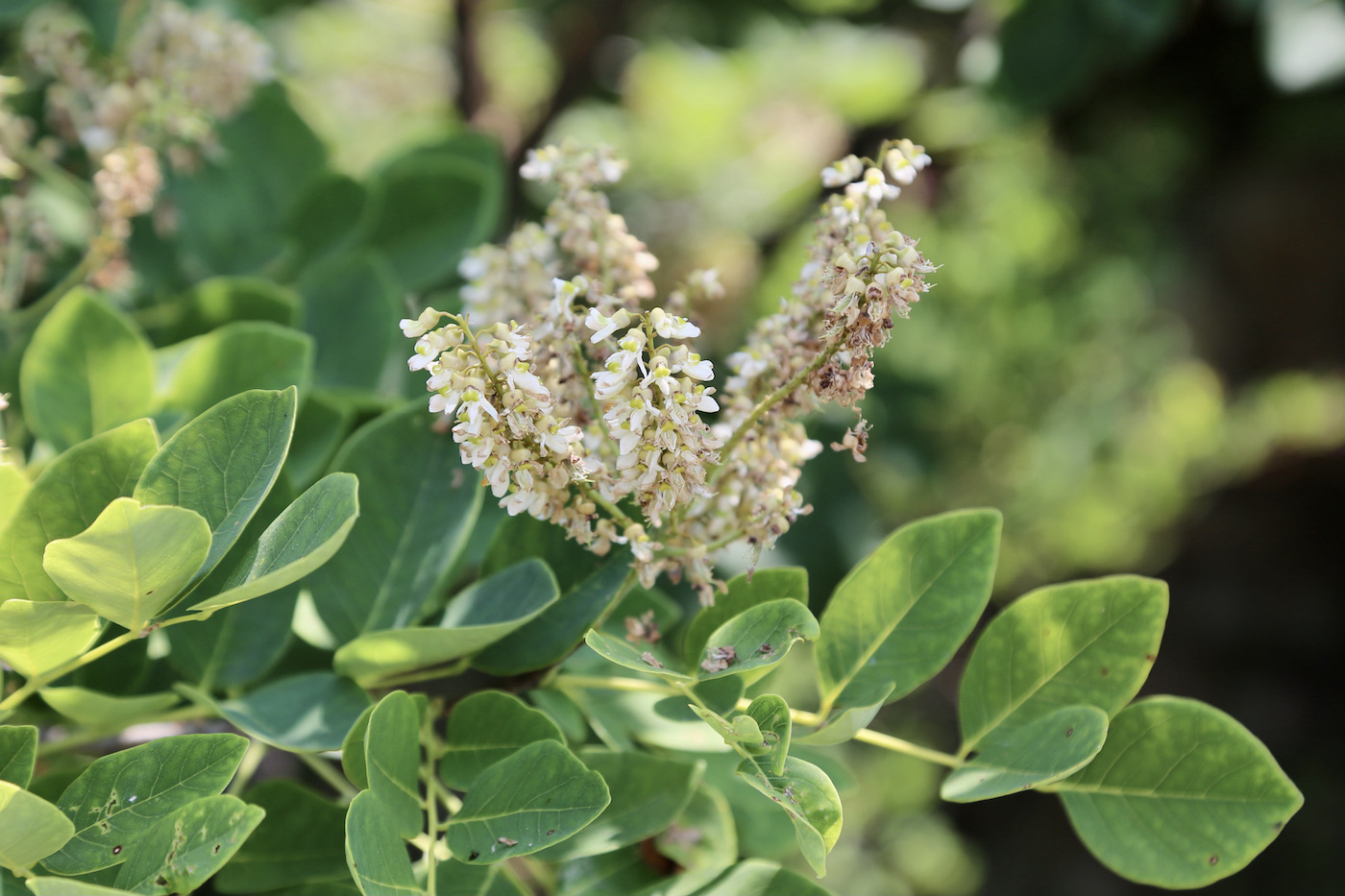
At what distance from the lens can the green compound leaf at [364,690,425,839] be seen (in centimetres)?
37

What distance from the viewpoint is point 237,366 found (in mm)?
526

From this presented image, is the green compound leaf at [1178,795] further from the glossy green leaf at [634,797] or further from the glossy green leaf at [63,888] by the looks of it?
the glossy green leaf at [63,888]

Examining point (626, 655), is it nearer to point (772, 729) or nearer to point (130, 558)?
point (772, 729)

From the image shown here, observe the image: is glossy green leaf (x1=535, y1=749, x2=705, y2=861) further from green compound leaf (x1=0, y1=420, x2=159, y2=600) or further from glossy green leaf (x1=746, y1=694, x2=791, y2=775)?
green compound leaf (x1=0, y1=420, x2=159, y2=600)

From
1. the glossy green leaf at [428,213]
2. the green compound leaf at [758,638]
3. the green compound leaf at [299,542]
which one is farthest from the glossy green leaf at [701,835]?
the glossy green leaf at [428,213]

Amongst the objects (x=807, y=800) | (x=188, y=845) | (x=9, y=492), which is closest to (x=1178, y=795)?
(x=807, y=800)

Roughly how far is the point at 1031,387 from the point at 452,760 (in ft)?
4.91

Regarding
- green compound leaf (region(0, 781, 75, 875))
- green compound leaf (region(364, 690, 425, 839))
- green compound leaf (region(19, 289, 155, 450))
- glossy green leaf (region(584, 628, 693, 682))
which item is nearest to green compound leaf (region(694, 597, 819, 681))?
glossy green leaf (region(584, 628, 693, 682))

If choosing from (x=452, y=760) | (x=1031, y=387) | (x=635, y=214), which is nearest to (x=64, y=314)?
(x=452, y=760)

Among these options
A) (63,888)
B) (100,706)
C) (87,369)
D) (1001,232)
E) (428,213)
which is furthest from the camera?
(1001,232)

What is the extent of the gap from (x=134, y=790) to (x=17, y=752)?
0.14ft

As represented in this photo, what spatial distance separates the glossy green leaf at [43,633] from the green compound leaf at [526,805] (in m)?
0.16

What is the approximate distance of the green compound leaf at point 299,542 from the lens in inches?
13.0

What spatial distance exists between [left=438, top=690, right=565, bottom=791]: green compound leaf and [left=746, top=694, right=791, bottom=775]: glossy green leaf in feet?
0.29
